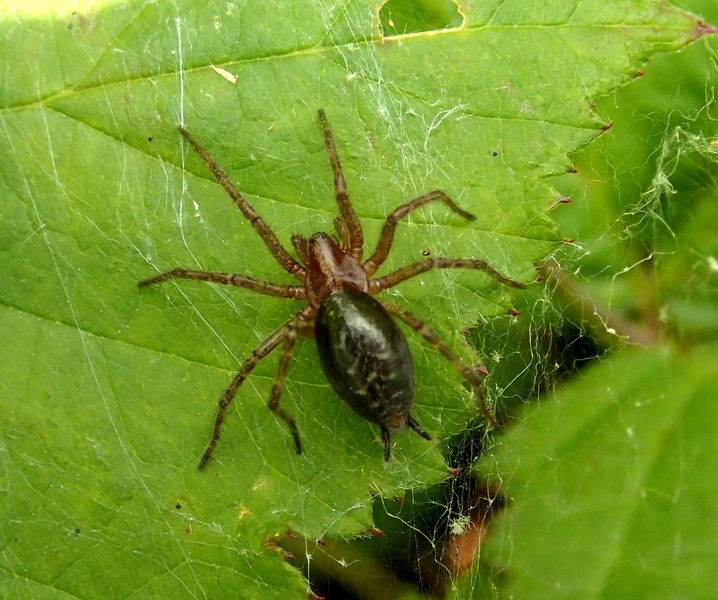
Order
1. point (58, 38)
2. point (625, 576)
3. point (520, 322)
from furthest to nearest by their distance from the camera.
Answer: point (520, 322), point (625, 576), point (58, 38)

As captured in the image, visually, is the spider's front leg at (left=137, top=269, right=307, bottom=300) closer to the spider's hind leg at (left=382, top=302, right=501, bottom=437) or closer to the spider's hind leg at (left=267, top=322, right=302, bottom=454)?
the spider's hind leg at (left=267, top=322, right=302, bottom=454)

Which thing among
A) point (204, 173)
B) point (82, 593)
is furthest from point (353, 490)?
point (204, 173)

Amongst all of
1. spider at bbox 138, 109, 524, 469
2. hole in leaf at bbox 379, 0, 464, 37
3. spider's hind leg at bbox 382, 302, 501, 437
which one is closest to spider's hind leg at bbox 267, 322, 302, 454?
spider at bbox 138, 109, 524, 469

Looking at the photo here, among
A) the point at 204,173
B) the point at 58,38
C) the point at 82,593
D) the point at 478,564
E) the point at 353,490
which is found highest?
the point at 58,38

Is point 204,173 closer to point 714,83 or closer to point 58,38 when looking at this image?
A: point 58,38

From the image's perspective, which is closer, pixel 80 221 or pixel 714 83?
pixel 80 221

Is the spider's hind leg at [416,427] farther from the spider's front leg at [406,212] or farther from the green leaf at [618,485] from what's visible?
the spider's front leg at [406,212]
